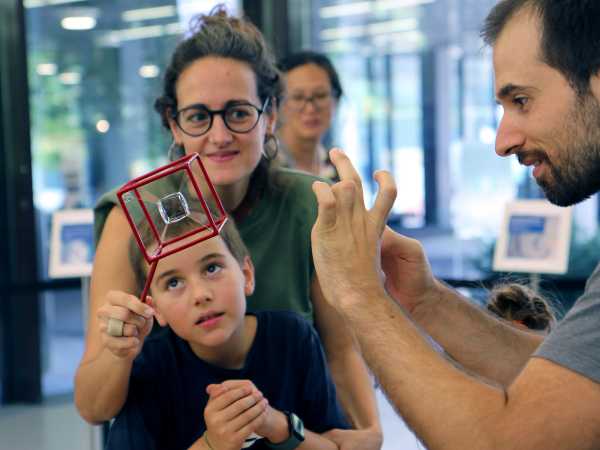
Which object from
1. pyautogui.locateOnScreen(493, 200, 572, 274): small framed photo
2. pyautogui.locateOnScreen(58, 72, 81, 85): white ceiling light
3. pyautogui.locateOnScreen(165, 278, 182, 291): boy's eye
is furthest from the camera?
pyautogui.locateOnScreen(58, 72, 81, 85): white ceiling light

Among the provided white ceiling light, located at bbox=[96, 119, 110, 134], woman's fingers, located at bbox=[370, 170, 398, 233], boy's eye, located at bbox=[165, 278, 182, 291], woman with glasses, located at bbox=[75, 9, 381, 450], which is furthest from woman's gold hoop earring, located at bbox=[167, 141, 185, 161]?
white ceiling light, located at bbox=[96, 119, 110, 134]

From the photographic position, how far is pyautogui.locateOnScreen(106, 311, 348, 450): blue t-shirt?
1809 millimetres

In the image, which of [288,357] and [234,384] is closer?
[234,384]

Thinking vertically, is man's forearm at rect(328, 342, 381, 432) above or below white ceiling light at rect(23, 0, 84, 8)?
below

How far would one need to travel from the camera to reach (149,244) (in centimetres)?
175

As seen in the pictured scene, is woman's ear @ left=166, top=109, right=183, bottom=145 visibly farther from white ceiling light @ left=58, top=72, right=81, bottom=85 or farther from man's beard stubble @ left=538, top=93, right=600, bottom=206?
white ceiling light @ left=58, top=72, right=81, bottom=85

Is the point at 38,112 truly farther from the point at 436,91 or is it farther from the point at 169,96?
the point at 169,96

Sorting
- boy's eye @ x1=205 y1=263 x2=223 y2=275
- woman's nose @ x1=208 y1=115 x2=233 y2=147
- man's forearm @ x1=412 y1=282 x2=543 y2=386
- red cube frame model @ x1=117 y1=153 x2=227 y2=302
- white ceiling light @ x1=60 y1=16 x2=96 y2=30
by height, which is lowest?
man's forearm @ x1=412 y1=282 x2=543 y2=386

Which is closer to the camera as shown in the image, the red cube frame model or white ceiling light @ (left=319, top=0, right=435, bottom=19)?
the red cube frame model

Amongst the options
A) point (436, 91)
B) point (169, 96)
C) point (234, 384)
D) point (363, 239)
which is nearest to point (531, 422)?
point (363, 239)

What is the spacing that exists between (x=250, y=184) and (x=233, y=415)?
28.7 inches

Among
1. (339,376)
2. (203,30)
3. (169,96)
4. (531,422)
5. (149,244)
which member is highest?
(203,30)

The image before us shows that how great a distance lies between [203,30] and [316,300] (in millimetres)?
728

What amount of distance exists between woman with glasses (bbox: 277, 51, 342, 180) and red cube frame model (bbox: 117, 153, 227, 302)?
2.80 m
